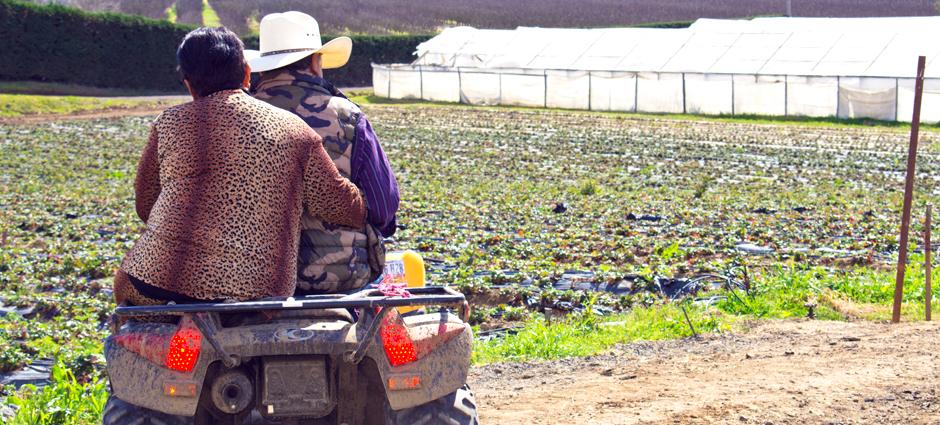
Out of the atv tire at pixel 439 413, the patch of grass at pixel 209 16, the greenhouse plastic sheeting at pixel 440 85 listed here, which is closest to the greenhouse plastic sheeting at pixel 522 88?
the greenhouse plastic sheeting at pixel 440 85

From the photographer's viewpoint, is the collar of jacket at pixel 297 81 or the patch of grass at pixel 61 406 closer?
the collar of jacket at pixel 297 81

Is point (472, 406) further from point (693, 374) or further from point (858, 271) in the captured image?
point (858, 271)

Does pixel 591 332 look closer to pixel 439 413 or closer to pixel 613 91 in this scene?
pixel 439 413

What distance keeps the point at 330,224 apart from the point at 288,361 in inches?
26.5

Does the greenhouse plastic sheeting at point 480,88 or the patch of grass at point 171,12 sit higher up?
the patch of grass at point 171,12

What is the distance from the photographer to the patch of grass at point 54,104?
38.1 m

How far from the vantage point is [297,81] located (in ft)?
16.3

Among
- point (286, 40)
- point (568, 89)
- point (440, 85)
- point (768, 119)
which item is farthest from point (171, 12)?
point (286, 40)

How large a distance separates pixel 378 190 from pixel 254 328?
2.69 feet

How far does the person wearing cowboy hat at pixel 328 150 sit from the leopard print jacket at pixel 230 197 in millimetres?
250

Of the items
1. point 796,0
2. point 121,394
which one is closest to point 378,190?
point 121,394

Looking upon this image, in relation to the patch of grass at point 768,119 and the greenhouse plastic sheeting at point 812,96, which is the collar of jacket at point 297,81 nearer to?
the patch of grass at point 768,119

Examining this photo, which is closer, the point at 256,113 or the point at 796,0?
the point at 256,113

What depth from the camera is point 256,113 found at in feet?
14.4
